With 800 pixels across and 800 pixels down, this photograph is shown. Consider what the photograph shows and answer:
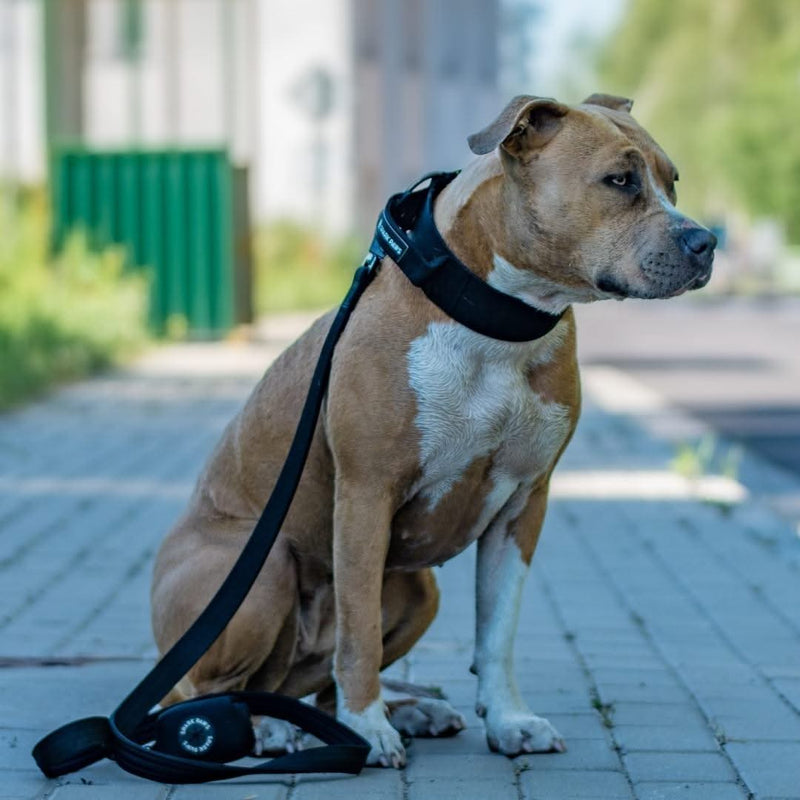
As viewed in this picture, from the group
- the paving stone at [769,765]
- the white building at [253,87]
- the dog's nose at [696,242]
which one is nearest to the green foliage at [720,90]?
the white building at [253,87]

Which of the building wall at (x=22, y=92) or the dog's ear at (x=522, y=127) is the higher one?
the dog's ear at (x=522, y=127)

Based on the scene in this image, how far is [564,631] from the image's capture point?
5.66m

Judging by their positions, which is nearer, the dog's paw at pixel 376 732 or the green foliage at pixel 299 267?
the dog's paw at pixel 376 732

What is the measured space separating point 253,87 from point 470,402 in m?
32.9

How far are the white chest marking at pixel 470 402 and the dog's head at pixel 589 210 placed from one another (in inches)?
9.4

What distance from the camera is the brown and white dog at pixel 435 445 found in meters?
3.74

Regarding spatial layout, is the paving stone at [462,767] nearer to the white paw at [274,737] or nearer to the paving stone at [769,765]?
the white paw at [274,737]

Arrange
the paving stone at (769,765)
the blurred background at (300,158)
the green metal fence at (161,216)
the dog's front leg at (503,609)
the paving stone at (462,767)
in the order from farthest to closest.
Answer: the green metal fence at (161,216) < the blurred background at (300,158) < the dog's front leg at (503,609) < the paving stone at (462,767) < the paving stone at (769,765)

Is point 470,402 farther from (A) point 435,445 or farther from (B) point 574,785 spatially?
(B) point 574,785

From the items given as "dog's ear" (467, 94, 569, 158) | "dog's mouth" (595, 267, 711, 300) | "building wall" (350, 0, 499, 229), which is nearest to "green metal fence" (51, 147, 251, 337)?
"dog's ear" (467, 94, 569, 158)

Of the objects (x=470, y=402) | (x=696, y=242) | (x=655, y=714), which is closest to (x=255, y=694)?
(x=470, y=402)

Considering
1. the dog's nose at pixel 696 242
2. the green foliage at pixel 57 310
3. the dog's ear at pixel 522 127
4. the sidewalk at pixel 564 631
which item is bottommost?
the green foliage at pixel 57 310

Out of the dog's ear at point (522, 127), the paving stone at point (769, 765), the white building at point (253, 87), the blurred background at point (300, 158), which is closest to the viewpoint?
the dog's ear at point (522, 127)

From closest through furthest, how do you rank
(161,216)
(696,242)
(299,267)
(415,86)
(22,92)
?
1. (696,242)
2. (161,216)
3. (299,267)
4. (22,92)
5. (415,86)
